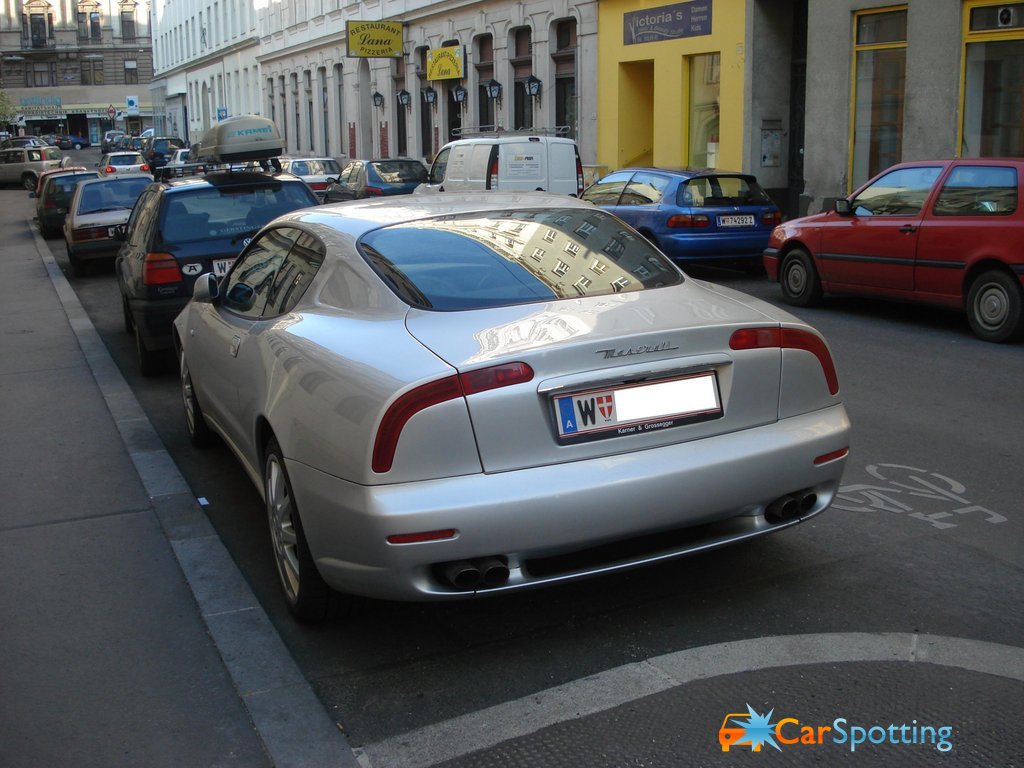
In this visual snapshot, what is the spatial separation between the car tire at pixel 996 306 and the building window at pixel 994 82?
7.41m

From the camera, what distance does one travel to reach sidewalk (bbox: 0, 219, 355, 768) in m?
3.66

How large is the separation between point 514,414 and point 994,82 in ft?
54.4

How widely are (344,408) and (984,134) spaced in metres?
16.8

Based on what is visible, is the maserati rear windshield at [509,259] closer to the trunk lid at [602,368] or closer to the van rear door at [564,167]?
the trunk lid at [602,368]

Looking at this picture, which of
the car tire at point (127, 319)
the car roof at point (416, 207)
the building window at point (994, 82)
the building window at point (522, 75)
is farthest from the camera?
the building window at point (522, 75)

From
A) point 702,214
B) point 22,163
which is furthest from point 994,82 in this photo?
point 22,163

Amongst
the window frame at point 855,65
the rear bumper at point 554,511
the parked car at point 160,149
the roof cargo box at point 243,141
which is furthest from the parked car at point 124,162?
the rear bumper at point 554,511

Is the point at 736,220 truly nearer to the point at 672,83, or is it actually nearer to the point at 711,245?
the point at 711,245

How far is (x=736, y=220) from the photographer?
15625 mm

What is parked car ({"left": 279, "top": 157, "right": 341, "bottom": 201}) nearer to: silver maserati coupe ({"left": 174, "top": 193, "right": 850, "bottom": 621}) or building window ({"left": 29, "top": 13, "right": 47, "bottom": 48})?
silver maserati coupe ({"left": 174, "top": 193, "right": 850, "bottom": 621})

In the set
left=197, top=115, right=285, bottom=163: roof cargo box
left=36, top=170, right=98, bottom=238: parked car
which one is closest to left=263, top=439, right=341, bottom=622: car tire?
left=197, top=115, right=285, bottom=163: roof cargo box

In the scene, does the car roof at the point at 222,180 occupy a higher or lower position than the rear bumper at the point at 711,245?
higher

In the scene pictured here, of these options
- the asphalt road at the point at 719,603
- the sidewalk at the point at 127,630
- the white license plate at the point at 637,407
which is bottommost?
the sidewalk at the point at 127,630

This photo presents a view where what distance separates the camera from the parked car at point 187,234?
9664mm
